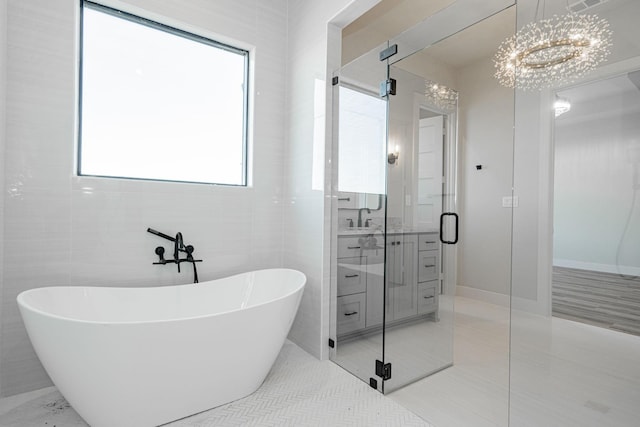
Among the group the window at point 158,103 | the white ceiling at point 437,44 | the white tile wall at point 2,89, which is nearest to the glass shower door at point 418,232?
the white ceiling at point 437,44

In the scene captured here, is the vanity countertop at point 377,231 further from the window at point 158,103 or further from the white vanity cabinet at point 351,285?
the window at point 158,103

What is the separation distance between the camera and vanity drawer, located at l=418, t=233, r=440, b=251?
2.37 metres

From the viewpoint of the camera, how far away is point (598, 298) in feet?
3.74

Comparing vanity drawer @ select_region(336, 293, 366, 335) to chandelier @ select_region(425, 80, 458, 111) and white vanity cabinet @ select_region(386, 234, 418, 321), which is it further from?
chandelier @ select_region(425, 80, 458, 111)

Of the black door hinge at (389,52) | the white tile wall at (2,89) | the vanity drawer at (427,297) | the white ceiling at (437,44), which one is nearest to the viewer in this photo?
the white tile wall at (2,89)

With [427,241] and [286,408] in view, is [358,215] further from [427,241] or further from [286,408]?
[286,408]

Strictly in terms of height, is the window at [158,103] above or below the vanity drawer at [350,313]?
above

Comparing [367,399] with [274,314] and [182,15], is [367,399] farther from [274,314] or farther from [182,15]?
[182,15]

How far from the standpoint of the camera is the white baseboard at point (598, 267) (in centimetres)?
107

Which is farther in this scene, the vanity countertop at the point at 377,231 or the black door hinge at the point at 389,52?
the vanity countertop at the point at 377,231

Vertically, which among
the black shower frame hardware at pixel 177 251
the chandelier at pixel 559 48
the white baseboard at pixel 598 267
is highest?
the chandelier at pixel 559 48

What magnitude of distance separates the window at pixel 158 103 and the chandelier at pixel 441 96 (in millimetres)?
1583

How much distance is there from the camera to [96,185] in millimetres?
2082

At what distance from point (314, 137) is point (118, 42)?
1.59 metres
